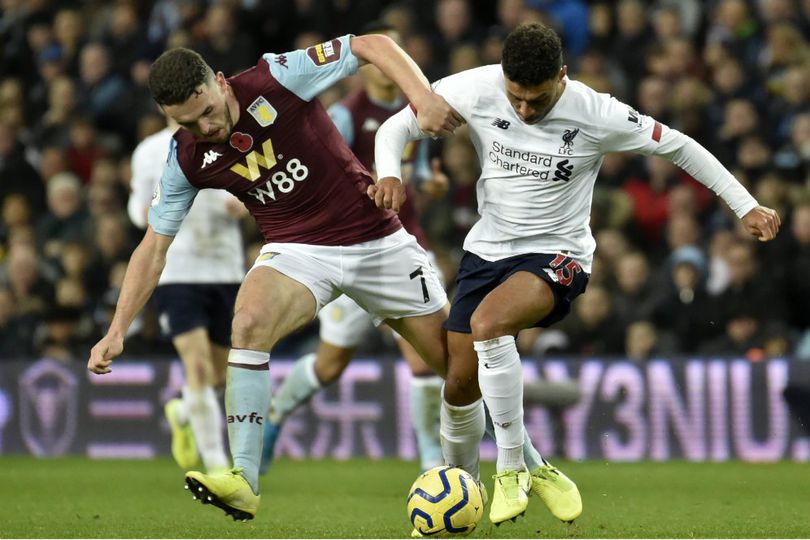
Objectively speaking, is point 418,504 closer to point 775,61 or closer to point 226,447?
point 226,447

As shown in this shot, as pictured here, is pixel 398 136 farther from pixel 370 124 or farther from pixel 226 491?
pixel 370 124

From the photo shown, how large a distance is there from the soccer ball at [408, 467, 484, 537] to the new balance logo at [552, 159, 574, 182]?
1.45m

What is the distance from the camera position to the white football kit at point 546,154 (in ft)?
22.0

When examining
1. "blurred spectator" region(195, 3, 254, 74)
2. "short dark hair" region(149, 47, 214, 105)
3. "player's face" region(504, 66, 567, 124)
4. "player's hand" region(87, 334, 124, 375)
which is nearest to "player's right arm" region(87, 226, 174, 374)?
"player's hand" region(87, 334, 124, 375)

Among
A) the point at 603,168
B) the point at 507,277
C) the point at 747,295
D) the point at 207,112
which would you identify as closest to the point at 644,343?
the point at 747,295

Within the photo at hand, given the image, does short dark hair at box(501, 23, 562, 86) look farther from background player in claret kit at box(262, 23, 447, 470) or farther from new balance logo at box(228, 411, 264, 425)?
background player in claret kit at box(262, 23, 447, 470)

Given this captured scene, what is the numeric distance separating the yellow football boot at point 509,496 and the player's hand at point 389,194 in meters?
1.29

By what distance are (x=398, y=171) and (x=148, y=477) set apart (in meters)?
4.50

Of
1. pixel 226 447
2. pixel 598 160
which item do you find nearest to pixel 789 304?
pixel 226 447

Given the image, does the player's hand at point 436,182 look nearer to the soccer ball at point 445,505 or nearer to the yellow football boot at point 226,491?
the soccer ball at point 445,505

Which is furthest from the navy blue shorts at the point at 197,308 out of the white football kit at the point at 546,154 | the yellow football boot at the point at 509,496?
the yellow football boot at the point at 509,496

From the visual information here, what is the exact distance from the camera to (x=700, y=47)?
1434 cm

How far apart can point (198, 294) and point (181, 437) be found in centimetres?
104

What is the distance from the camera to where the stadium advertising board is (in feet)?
36.6
